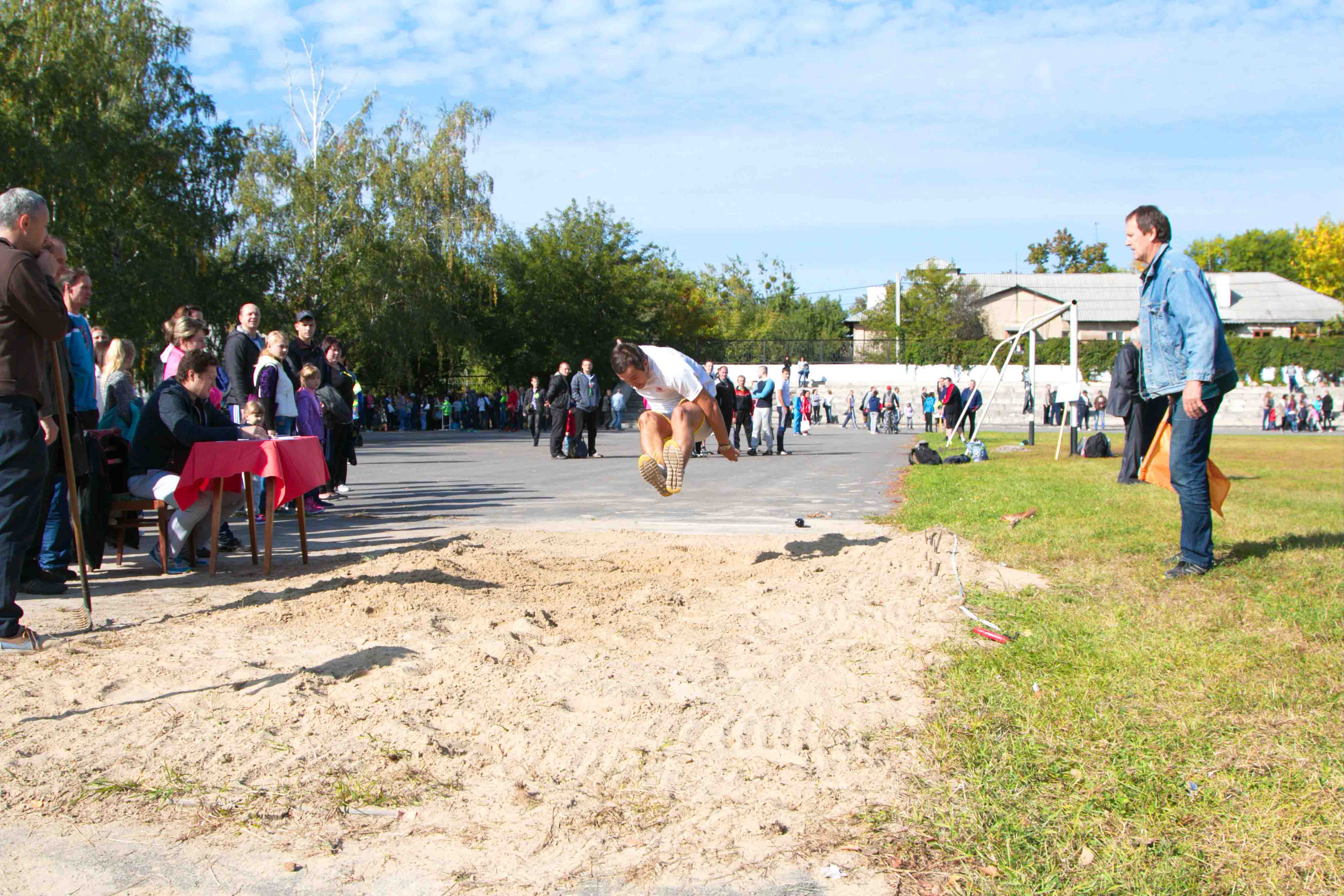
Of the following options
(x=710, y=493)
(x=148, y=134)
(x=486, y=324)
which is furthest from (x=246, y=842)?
(x=486, y=324)

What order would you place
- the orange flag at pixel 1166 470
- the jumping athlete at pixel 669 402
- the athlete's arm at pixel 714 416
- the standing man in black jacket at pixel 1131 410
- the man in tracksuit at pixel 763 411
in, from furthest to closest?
the man in tracksuit at pixel 763 411 → the standing man in black jacket at pixel 1131 410 → the athlete's arm at pixel 714 416 → the jumping athlete at pixel 669 402 → the orange flag at pixel 1166 470

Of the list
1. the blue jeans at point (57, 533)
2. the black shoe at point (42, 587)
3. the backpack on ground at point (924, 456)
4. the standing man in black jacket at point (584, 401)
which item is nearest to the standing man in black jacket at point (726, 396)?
the standing man in black jacket at point (584, 401)

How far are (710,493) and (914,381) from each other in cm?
4367

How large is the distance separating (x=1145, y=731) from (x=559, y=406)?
17276mm

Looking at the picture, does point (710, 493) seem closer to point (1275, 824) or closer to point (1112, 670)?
point (1112, 670)

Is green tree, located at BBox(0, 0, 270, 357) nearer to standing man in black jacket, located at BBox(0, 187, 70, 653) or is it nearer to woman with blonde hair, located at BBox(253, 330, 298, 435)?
woman with blonde hair, located at BBox(253, 330, 298, 435)

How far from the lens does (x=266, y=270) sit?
3616cm

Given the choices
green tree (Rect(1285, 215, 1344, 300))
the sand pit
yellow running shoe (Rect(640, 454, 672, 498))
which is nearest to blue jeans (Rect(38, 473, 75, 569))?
the sand pit

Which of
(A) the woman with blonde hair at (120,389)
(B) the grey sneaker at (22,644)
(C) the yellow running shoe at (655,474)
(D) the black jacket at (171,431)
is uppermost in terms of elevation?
(A) the woman with blonde hair at (120,389)

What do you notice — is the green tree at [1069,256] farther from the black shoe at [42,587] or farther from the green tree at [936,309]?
the black shoe at [42,587]

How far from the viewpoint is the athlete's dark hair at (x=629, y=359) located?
26.4 ft

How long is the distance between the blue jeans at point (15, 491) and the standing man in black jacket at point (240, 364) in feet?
14.0

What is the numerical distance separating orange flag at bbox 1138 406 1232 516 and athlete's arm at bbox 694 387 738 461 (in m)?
3.10

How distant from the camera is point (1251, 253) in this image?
341ft
